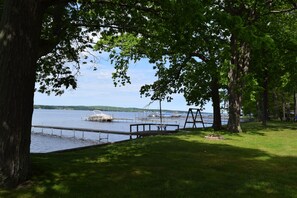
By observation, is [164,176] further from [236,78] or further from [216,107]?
[216,107]

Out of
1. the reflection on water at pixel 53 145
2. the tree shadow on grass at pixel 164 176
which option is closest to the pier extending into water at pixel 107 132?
the reflection on water at pixel 53 145

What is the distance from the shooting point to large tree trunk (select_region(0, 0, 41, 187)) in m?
7.98

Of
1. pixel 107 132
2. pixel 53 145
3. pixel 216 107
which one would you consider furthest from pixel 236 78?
pixel 53 145

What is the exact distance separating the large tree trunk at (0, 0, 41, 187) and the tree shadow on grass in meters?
0.61

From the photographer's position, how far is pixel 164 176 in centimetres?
930

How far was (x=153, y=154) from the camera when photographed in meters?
13.5

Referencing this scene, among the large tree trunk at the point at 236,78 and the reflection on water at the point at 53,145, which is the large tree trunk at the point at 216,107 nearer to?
the large tree trunk at the point at 236,78

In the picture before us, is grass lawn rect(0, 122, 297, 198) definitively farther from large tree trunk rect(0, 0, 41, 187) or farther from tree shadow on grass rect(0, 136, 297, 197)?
large tree trunk rect(0, 0, 41, 187)

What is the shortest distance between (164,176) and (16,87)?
4.22 metres

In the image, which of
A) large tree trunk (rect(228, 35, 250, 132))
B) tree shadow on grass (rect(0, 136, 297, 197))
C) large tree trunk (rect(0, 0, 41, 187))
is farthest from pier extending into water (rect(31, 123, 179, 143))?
large tree trunk (rect(0, 0, 41, 187))

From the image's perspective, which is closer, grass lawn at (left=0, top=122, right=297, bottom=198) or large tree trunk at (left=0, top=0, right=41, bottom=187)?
grass lawn at (left=0, top=122, right=297, bottom=198)

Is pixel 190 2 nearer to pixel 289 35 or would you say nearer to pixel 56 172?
pixel 56 172

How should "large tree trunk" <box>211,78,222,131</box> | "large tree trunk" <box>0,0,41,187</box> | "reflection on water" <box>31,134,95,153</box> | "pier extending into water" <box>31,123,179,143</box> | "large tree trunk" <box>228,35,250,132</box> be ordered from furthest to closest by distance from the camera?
1. "reflection on water" <box>31,134,95,153</box>
2. "pier extending into water" <box>31,123,179,143</box>
3. "large tree trunk" <box>211,78,222,131</box>
4. "large tree trunk" <box>228,35,250,132</box>
5. "large tree trunk" <box>0,0,41,187</box>

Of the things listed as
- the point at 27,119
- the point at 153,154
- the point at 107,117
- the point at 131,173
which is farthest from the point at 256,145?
the point at 107,117
